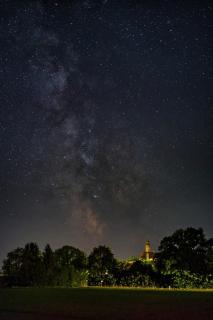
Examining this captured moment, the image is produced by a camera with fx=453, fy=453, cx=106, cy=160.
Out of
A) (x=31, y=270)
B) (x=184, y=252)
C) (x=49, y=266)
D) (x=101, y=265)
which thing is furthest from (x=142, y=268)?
(x=101, y=265)

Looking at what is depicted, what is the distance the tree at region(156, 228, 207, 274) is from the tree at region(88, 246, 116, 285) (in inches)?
512

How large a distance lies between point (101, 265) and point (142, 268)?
19.8m

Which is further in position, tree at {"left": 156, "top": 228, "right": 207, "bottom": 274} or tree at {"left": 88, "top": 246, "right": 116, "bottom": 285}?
tree at {"left": 88, "top": 246, "right": 116, "bottom": 285}

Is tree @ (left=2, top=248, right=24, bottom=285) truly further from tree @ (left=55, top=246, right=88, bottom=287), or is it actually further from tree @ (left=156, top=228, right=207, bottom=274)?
tree @ (left=156, top=228, right=207, bottom=274)

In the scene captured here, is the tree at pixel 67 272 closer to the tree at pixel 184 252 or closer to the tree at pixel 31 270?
the tree at pixel 31 270

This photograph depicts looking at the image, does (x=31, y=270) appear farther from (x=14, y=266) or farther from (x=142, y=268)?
(x=142, y=268)

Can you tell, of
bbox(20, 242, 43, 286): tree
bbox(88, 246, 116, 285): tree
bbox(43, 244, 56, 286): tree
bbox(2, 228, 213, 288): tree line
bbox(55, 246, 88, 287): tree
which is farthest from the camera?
bbox(88, 246, 116, 285): tree

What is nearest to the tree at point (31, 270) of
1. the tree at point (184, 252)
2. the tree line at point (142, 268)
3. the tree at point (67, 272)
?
the tree line at point (142, 268)

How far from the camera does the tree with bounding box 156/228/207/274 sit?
64.5m

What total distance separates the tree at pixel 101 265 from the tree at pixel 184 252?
12996 mm

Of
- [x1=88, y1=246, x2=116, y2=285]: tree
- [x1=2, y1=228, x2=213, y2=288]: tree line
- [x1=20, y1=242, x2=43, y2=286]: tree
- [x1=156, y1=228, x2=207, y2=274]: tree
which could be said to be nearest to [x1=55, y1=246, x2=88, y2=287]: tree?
[x1=2, y1=228, x2=213, y2=288]: tree line

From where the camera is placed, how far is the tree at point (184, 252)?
212 ft

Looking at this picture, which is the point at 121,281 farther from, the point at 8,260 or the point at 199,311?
the point at 199,311

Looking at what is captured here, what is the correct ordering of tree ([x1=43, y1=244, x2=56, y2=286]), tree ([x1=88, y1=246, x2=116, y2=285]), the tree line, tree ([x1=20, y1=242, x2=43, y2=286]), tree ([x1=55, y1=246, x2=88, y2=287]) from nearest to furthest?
the tree line < tree ([x1=20, y1=242, x2=43, y2=286]) < tree ([x1=43, y1=244, x2=56, y2=286]) < tree ([x1=55, y1=246, x2=88, y2=287]) < tree ([x1=88, y1=246, x2=116, y2=285])
